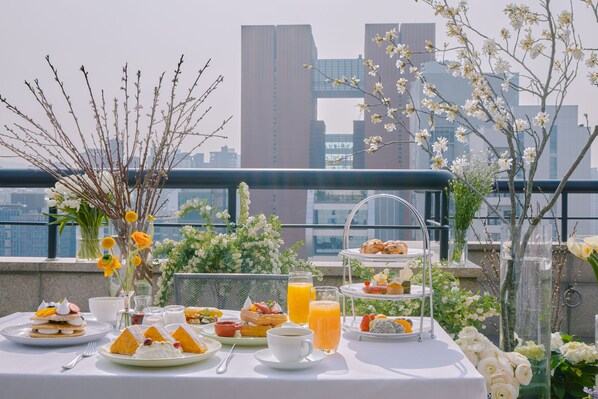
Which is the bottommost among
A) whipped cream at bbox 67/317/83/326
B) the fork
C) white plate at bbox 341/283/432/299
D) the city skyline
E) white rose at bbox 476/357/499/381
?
white rose at bbox 476/357/499/381

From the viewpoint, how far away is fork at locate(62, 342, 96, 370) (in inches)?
58.0

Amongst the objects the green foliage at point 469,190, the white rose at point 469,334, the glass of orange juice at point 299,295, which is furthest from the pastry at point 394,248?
the green foliage at point 469,190

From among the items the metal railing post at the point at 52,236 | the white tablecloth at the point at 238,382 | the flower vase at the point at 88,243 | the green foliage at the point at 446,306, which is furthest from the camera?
the metal railing post at the point at 52,236

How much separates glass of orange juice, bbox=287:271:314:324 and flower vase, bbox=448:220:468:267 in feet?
6.18

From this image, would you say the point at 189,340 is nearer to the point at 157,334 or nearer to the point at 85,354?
the point at 157,334

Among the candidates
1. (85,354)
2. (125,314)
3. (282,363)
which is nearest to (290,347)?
(282,363)

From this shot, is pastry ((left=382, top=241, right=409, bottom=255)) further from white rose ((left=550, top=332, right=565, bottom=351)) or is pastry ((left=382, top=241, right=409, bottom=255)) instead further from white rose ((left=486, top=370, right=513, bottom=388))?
white rose ((left=550, top=332, right=565, bottom=351))

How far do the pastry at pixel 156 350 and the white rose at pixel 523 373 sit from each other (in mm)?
997

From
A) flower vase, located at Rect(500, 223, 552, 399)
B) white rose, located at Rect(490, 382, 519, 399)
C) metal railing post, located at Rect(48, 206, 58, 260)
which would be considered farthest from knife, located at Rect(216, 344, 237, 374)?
metal railing post, located at Rect(48, 206, 58, 260)

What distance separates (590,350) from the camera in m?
2.35

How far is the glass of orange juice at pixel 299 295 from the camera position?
1.91m

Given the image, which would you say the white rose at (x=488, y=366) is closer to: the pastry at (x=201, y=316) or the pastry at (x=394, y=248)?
the pastry at (x=394, y=248)

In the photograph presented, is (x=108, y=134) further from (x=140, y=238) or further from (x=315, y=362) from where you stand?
(x=315, y=362)

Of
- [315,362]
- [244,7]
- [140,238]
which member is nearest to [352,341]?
[315,362]
